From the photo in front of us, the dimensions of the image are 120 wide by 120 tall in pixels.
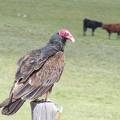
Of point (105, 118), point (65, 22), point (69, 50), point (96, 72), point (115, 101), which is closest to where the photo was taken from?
point (105, 118)

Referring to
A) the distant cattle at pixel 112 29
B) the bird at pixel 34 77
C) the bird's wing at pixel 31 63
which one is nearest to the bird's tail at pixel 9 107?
the bird at pixel 34 77

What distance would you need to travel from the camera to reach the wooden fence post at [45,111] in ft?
12.2

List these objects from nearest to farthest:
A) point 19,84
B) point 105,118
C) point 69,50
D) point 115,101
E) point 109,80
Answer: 1. point 19,84
2. point 105,118
3. point 115,101
4. point 109,80
5. point 69,50

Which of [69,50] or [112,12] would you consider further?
[112,12]

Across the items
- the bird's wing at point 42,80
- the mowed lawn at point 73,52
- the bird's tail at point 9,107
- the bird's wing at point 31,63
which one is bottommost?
the mowed lawn at point 73,52

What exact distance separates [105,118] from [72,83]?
2766 mm

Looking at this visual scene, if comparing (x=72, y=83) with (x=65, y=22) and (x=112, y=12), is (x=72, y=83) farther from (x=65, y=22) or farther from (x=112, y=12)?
(x=112, y=12)

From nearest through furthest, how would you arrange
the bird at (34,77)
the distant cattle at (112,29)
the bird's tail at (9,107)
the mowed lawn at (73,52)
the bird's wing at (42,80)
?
the bird's tail at (9,107) → the bird at (34,77) → the bird's wing at (42,80) → the mowed lawn at (73,52) → the distant cattle at (112,29)

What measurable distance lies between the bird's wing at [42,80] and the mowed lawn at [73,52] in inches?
149

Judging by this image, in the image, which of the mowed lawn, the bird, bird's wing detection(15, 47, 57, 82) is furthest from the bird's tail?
the mowed lawn

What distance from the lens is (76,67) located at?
13625 mm

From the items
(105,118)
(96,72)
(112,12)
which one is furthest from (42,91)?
(112,12)

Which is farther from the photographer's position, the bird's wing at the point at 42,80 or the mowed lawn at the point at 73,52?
the mowed lawn at the point at 73,52

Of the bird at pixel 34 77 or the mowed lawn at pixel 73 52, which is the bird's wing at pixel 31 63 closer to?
the bird at pixel 34 77
